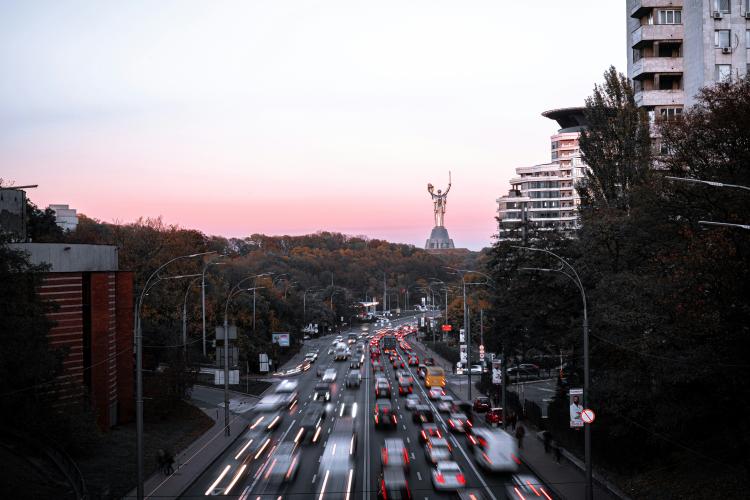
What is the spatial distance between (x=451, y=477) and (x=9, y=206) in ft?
92.4

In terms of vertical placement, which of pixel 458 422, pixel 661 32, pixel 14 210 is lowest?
pixel 458 422

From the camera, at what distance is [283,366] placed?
294 feet

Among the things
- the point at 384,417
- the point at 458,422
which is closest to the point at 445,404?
the point at 458,422

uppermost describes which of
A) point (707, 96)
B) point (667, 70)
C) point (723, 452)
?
point (667, 70)

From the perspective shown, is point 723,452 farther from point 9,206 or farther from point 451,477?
point 9,206

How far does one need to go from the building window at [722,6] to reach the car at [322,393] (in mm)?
35219

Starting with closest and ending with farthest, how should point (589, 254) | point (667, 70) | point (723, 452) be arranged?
point (723, 452) < point (589, 254) < point (667, 70)

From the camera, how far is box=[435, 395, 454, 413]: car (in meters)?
52.8

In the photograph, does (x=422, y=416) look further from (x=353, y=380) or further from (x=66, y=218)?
(x=66, y=218)

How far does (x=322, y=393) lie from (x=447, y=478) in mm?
32548

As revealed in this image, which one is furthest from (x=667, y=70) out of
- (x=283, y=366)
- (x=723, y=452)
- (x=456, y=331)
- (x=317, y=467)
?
(x=456, y=331)

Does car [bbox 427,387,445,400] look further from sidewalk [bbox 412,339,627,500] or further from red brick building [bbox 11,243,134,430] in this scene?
red brick building [bbox 11,243,134,430]

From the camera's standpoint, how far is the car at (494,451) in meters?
32.7

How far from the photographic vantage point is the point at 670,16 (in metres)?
48.0
